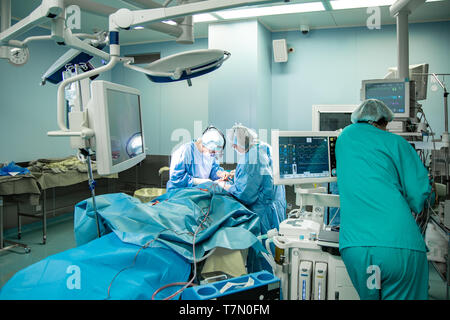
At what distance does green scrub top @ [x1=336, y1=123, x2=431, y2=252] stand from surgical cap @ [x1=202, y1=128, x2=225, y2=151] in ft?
4.96

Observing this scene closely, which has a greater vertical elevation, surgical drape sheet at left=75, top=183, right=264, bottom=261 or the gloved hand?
the gloved hand

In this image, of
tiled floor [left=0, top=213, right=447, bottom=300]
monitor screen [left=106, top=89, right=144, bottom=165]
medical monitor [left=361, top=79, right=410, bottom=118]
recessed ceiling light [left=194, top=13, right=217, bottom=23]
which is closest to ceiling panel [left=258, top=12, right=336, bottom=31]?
recessed ceiling light [left=194, top=13, right=217, bottom=23]

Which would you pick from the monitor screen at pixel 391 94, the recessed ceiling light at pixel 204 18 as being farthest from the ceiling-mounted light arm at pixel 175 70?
the recessed ceiling light at pixel 204 18

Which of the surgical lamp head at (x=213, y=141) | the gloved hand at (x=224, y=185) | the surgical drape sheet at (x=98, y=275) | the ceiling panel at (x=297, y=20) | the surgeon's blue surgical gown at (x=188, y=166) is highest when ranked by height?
the ceiling panel at (x=297, y=20)

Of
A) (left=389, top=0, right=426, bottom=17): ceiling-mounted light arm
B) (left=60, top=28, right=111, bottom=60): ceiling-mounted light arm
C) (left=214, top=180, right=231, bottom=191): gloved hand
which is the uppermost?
(left=389, top=0, right=426, bottom=17): ceiling-mounted light arm

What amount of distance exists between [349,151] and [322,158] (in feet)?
0.76

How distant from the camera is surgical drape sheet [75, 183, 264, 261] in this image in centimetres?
185

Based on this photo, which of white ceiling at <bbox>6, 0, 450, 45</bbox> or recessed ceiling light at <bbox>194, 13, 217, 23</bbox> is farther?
recessed ceiling light at <bbox>194, 13, 217, 23</bbox>

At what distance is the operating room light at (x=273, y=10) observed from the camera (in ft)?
Answer: 13.0

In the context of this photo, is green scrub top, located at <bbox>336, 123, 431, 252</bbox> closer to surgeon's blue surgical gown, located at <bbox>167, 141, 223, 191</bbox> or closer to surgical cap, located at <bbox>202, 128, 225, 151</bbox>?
surgical cap, located at <bbox>202, 128, 225, 151</bbox>

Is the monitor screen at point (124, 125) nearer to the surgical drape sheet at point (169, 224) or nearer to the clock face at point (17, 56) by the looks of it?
the surgical drape sheet at point (169, 224)

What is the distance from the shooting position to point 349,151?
6.27 ft

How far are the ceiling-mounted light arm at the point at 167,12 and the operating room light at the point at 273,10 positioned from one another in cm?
295

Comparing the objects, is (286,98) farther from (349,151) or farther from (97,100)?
(97,100)
